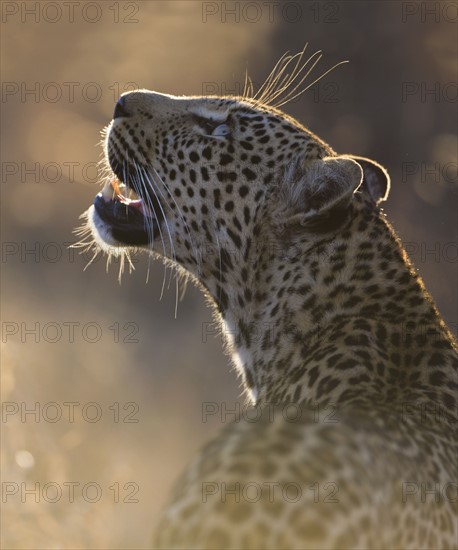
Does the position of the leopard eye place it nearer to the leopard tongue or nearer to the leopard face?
the leopard face

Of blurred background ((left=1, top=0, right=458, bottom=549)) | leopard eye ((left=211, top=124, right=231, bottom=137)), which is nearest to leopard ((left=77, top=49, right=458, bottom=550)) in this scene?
leopard eye ((left=211, top=124, right=231, bottom=137))

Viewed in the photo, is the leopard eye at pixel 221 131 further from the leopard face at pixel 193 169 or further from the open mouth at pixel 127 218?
the open mouth at pixel 127 218

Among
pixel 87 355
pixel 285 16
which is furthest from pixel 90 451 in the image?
pixel 285 16

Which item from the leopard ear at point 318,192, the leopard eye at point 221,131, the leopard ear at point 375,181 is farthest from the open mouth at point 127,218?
the leopard ear at point 375,181

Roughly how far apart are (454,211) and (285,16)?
375cm

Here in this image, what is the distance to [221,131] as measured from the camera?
21.2 feet

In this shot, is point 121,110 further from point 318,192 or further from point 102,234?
point 318,192

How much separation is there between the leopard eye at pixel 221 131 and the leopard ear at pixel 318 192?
51 centimetres

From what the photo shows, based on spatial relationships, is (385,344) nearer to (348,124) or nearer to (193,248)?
(193,248)

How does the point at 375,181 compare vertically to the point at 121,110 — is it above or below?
below

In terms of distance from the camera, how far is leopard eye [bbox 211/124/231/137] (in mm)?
6445

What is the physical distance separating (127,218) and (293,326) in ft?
4.37

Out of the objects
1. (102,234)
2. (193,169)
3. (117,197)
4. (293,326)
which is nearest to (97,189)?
(117,197)

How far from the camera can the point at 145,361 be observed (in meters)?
12.5
